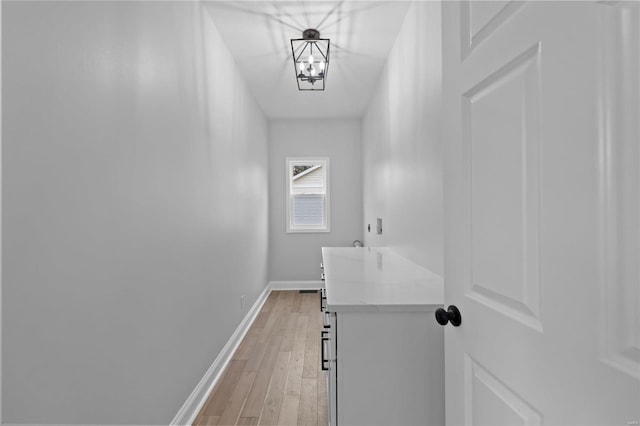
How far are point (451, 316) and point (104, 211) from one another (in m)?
1.22

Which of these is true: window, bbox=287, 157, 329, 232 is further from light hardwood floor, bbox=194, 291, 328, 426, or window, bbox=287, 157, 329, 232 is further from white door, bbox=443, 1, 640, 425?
white door, bbox=443, 1, 640, 425

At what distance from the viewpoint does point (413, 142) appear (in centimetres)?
238

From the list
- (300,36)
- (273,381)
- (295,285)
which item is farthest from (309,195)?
(273,381)

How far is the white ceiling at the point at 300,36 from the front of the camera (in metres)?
2.46

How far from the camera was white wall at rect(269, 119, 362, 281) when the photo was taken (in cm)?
539

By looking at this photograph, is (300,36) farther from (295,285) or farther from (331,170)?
(295,285)

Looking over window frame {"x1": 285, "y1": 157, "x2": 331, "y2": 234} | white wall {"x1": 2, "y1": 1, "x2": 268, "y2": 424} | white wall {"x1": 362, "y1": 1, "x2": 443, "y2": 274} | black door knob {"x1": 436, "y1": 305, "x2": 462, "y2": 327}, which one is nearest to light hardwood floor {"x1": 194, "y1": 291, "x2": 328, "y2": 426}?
white wall {"x1": 2, "y1": 1, "x2": 268, "y2": 424}

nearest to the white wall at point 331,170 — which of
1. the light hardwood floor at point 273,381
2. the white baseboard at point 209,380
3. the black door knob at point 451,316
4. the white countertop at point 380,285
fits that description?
the light hardwood floor at point 273,381

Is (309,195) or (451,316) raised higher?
(309,195)

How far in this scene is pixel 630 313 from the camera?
497 mm

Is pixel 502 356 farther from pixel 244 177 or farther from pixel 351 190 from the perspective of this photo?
pixel 351 190

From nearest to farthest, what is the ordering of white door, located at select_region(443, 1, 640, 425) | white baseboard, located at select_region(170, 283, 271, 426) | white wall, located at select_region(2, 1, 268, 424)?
1. white door, located at select_region(443, 1, 640, 425)
2. white wall, located at select_region(2, 1, 268, 424)
3. white baseboard, located at select_region(170, 283, 271, 426)

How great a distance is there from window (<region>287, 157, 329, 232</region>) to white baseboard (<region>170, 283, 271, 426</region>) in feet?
6.85

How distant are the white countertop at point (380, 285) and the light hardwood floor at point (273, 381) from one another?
2.85 ft
